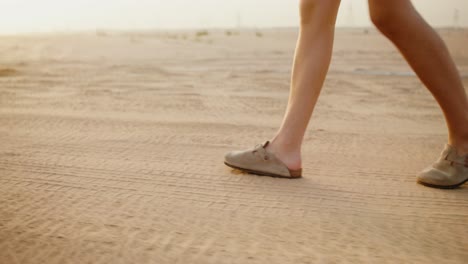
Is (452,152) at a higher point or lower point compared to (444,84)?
lower

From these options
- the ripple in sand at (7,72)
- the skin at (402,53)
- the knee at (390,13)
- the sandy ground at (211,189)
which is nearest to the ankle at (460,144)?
the skin at (402,53)

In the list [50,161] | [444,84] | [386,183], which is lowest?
[386,183]

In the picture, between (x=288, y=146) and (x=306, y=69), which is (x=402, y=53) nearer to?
(x=306, y=69)

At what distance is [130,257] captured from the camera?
54.3 inches

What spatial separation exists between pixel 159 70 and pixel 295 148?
570 centimetres

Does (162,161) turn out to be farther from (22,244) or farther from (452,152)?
(452,152)

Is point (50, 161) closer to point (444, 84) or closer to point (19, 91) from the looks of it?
point (444, 84)

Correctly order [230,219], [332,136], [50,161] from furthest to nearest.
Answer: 1. [332,136]
2. [50,161]
3. [230,219]

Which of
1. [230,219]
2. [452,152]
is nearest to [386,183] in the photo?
[452,152]

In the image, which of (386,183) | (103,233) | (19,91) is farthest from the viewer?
(19,91)

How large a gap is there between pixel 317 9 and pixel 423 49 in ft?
1.61

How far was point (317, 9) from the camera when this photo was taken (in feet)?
6.69

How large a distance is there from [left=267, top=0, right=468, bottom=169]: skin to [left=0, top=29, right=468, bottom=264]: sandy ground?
1.01ft

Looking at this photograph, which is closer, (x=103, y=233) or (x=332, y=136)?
(x=103, y=233)
